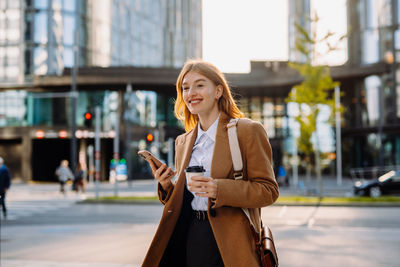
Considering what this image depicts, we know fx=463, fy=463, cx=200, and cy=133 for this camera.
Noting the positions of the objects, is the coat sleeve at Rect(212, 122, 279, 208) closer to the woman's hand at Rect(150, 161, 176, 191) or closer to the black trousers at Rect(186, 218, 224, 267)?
the black trousers at Rect(186, 218, 224, 267)

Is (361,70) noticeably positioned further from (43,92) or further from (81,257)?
(81,257)

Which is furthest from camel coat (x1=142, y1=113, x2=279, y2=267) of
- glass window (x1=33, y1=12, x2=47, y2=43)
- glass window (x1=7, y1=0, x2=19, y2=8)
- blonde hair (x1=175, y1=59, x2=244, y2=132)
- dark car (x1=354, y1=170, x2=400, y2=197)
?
glass window (x1=7, y1=0, x2=19, y2=8)

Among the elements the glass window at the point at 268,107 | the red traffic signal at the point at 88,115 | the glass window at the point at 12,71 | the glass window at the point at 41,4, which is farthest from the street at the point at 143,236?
the glass window at the point at 268,107

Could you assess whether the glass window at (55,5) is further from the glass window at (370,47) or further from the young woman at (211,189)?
the young woman at (211,189)

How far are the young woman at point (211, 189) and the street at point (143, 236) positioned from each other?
13.9ft

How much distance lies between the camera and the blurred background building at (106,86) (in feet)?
137

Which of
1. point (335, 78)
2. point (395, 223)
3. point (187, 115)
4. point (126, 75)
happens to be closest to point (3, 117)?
point (126, 75)

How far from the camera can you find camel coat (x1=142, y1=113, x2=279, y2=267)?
2264 millimetres

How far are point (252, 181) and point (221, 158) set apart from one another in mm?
198

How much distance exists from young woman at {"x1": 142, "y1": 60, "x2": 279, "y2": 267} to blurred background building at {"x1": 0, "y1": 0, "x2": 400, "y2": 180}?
124 feet

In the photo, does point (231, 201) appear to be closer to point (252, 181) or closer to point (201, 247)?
point (252, 181)

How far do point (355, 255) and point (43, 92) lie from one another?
41.0 metres

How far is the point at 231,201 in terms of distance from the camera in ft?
7.41

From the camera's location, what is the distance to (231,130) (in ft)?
7.95
